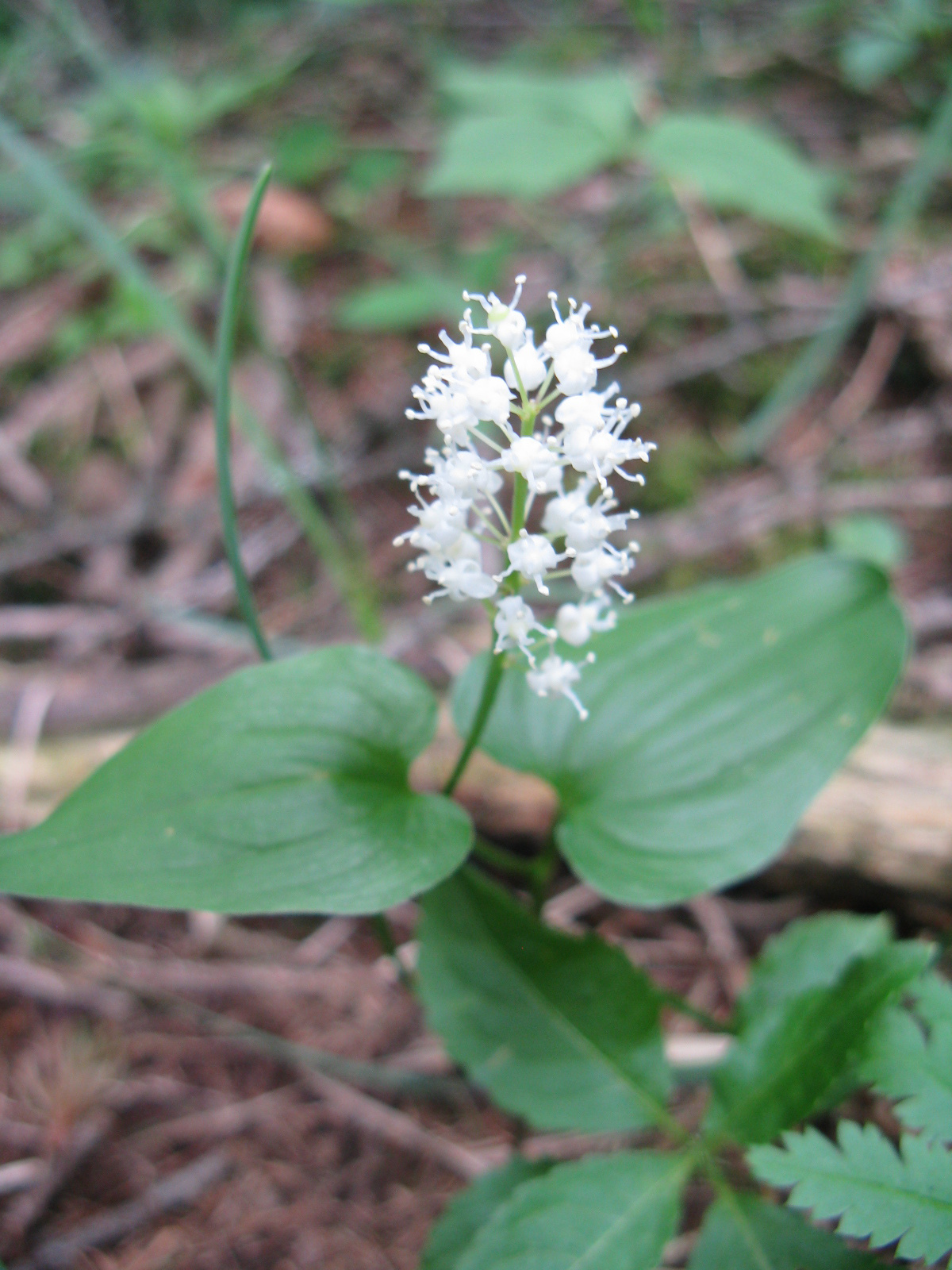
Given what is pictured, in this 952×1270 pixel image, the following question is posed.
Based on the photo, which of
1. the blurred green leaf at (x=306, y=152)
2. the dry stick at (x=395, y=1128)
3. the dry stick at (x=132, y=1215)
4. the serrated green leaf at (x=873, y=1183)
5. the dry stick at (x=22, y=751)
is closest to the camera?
the serrated green leaf at (x=873, y=1183)

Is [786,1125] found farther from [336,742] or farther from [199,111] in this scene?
[199,111]

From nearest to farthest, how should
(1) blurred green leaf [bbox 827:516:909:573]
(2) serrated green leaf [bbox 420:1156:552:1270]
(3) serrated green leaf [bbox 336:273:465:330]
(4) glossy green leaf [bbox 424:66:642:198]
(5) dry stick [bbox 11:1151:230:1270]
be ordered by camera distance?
(2) serrated green leaf [bbox 420:1156:552:1270]
(5) dry stick [bbox 11:1151:230:1270]
(1) blurred green leaf [bbox 827:516:909:573]
(4) glossy green leaf [bbox 424:66:642:198]
(3) serrated green leaf [bbox 336:273:465:330]

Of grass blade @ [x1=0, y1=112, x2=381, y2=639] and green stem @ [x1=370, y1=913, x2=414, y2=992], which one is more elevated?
grass blade @ [x1=0, y1=112, x2=381, y2=639]

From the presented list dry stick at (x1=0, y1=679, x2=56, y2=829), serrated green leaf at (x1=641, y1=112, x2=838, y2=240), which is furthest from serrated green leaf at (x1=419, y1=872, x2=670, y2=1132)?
serrated green leaf at (x1=641, y1=112, x2=838, y2=240)

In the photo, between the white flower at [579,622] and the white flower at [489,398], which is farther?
the white flower at [579,622]

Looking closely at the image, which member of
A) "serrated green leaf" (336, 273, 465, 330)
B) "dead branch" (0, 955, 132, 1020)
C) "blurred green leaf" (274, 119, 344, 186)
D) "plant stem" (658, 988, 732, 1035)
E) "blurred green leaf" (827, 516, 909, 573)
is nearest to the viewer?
"plant stem" (658, 988, 732, 1035)

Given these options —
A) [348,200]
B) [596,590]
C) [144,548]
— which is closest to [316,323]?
[348,200]

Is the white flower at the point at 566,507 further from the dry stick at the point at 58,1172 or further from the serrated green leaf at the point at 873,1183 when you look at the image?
the dry stick at the point at 58,1172

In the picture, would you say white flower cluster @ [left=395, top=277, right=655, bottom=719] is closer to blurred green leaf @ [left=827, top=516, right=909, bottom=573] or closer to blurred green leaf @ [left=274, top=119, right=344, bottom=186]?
blurred green leaf @ [left=827, top=516, right=909, bottom=573]

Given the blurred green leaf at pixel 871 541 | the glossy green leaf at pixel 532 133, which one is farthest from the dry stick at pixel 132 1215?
the glossy green leaf at pixel 532 133
